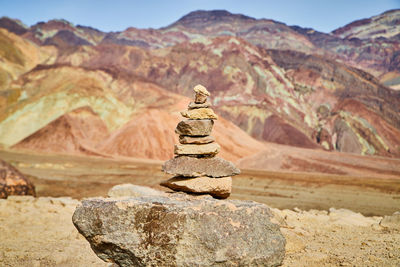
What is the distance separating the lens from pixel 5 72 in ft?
254

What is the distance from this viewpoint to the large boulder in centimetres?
639

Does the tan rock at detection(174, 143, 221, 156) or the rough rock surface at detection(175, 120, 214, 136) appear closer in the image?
the tan rock at detection(174, 143, 221, 156)

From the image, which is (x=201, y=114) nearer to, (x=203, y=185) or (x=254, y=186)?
(x=203, y=185)

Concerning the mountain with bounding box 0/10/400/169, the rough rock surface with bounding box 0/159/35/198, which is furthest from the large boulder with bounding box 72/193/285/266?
the mountain with bounding box 0/10/400/169

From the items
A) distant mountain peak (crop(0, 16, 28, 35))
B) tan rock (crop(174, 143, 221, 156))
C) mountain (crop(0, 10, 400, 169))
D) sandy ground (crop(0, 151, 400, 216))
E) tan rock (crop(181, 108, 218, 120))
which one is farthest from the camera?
distant mountain peak (crop(0, 16, 28, 35))

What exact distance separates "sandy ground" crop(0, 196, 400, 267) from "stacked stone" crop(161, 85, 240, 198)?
6.80 ft

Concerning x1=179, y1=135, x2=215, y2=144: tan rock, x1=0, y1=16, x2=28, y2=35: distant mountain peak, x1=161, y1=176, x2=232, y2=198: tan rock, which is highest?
x1=0, y1=16, x2=28, y2=35: distant mountain peak

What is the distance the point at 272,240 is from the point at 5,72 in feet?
277

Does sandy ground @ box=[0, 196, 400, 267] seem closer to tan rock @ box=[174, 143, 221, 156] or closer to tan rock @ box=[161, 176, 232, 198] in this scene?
tan rock @ box=[161, 176, 232, 198]

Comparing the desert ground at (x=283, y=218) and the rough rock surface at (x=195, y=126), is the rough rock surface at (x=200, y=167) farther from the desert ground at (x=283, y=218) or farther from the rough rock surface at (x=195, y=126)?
the desert ground at (x=283, y=218)

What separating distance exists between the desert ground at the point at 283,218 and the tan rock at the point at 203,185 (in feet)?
4.64

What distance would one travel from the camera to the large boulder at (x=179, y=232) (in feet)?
21.0

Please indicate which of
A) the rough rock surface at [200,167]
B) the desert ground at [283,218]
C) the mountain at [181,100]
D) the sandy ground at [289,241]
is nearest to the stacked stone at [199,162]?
the rough rock surface at [200,167]

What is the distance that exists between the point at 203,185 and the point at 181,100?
51.0 meters
